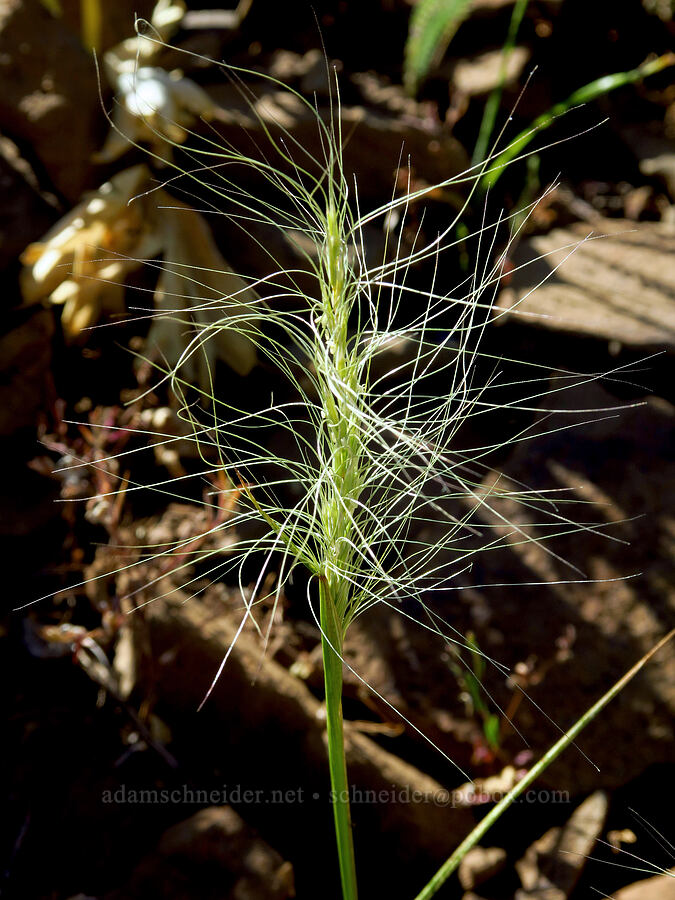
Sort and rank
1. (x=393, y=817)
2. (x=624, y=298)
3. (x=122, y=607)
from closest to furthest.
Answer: (x=393, y=817)
(x=122, y=607)
(x=624, y=298)

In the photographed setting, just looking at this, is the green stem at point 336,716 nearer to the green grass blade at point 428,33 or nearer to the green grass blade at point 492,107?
the green grass blade at point 492,107

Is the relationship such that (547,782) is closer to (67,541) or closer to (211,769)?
(211,769)

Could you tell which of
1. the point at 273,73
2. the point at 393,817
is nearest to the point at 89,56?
the point at 273,73

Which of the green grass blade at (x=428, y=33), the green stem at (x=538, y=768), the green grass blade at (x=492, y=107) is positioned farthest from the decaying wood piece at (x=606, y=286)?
the green stem at (x=538, y=768)

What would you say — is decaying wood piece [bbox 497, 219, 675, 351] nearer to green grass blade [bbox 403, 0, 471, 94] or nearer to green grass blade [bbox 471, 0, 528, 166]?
green grass blade [bbox 471, 0, 528, 166]

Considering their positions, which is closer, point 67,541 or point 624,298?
point 67,541

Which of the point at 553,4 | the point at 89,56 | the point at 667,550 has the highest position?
the point at 89,56

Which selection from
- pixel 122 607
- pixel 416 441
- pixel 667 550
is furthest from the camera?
pixel 667 550
